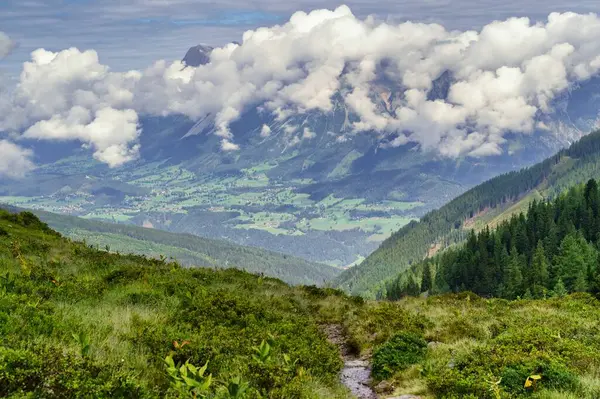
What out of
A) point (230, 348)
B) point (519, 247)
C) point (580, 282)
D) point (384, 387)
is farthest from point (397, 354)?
point (519, 247)

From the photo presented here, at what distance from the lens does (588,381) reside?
1094 centimetres

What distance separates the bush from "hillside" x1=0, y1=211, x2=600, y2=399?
0.14 feet

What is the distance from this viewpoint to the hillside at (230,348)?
332 inches

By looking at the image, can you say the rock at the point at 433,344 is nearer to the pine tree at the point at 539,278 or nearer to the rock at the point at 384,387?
the rock at the point at 384,387

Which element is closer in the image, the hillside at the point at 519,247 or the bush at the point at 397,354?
the bush at the point at 397,354

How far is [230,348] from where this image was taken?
1312 cm

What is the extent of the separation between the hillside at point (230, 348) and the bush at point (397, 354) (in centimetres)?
4

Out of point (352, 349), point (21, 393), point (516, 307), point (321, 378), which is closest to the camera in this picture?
point (21, 393)

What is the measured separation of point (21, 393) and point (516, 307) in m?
27.1

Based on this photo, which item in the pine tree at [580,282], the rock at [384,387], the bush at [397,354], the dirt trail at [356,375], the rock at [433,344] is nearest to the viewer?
the rock at [384,387]

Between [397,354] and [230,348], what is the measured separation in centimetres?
590

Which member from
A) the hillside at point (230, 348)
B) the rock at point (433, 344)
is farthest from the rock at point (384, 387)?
the rock at point (433, 344)

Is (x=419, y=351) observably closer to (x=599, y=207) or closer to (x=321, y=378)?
(x=321, y=378)


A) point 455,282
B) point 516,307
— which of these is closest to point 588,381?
point 516,307
